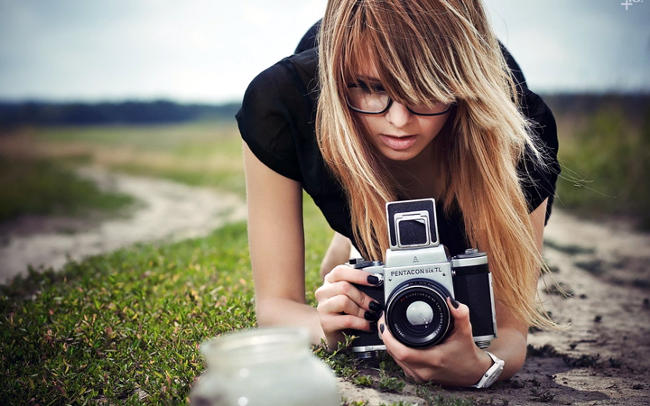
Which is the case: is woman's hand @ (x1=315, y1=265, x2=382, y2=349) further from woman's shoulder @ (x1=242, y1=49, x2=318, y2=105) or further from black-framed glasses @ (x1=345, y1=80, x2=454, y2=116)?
woman's shoulder @ (x1=242, y1=49, x2=318, y2=105)

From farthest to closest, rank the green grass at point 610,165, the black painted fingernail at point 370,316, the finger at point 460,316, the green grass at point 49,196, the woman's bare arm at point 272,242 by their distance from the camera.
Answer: the green grass at point 49,196, the green grass at point 610,165, the woman's bare arm at point 272,242, the black painted fingernail at point 370,316, the finger at point 460,316

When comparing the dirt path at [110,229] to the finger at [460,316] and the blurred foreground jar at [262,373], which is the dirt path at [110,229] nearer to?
the finger at [460,316]

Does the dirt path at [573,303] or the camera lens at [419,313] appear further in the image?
the dirt path at [573,303]

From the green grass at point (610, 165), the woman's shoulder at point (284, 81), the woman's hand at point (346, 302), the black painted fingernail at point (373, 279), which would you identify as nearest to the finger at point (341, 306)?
the woman's hand at point (346, 302)

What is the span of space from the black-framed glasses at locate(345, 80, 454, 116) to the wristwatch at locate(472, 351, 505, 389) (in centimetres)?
88

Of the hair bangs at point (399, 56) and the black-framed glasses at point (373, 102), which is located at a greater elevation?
the hair bangs at point (399, 56)

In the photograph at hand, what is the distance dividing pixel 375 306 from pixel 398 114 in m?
0.64

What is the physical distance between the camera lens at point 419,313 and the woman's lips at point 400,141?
0.49 meters

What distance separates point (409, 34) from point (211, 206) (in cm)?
1367

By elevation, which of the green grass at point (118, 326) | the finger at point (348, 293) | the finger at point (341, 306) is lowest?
the green grass at point (118, 326)

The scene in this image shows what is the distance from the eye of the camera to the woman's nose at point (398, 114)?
2.16 m

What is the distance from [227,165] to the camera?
2741cm

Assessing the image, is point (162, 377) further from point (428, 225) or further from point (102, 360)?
point (428, 225)

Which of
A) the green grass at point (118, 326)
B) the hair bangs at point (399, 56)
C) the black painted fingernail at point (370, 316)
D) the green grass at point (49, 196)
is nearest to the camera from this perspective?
the hair bangs at point (399, 56)
